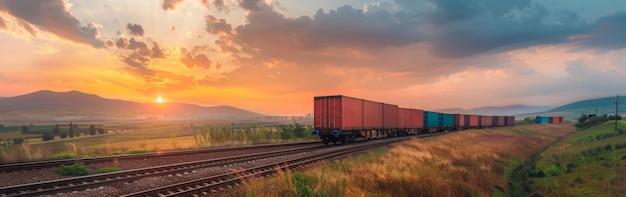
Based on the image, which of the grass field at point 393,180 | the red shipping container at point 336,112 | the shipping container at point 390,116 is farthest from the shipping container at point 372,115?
the grass field at point 393,180

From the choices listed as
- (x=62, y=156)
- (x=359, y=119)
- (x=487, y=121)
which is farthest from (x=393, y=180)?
(x=487, y=121)

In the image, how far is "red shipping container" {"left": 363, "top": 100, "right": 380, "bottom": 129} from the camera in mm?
33906

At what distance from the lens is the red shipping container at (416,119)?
49.7 m

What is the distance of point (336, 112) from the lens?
29234 mm

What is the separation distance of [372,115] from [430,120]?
25198 mm

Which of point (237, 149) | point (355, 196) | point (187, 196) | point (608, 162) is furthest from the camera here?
point (237, 149)

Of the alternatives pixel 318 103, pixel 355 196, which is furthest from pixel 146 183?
pixel 318 103

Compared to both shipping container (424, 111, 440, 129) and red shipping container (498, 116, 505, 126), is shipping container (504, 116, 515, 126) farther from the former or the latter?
shipping container (424, 111, 440, 129)

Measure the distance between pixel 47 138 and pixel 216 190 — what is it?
8169cm

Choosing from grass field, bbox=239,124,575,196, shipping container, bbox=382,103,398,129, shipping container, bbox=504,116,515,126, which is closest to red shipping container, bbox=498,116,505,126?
shipping container, bbox=504,116,515,126

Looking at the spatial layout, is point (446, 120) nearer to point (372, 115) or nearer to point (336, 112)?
point (372, 115)

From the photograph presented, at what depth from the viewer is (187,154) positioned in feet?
69.2

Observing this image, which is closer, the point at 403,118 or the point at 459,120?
the point at 403,118

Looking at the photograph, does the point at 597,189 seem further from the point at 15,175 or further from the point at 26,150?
the point at 26,150
